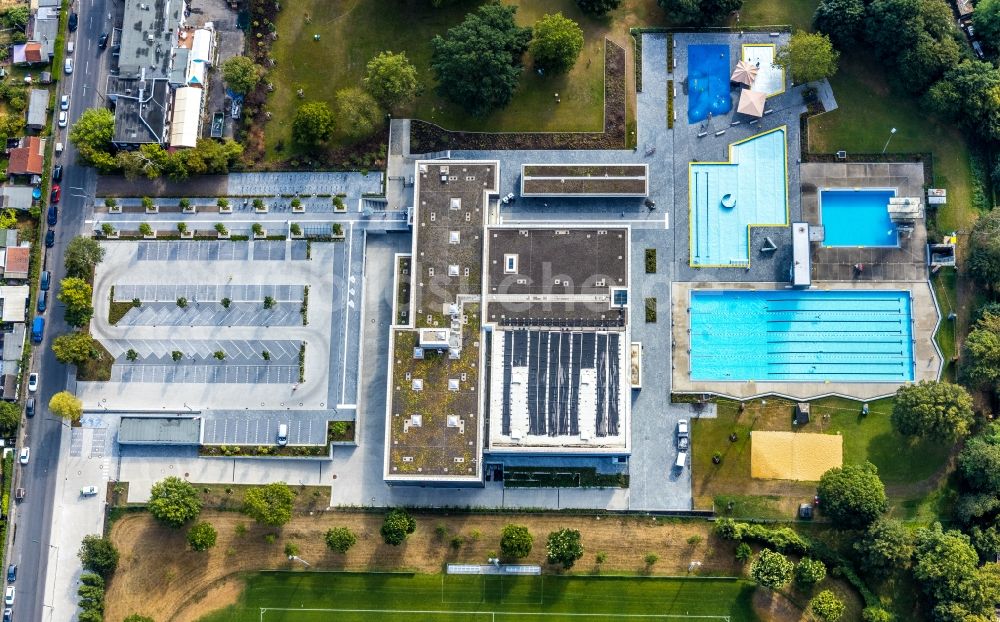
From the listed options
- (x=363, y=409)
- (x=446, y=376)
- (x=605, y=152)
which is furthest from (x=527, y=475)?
(x=605, y=152)

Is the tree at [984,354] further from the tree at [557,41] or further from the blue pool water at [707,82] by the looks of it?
the tree at [557,41]

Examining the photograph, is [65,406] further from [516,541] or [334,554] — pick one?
[516,541]

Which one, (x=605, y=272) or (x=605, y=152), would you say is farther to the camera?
(x=605, y=152)

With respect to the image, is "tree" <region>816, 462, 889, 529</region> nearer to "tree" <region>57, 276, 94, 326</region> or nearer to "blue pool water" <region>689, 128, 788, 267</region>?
"blue pool water" <region>689, 128, 788, 267</region>

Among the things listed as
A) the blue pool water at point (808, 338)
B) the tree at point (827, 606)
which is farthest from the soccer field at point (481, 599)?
the blue pool water at point (808, 338)

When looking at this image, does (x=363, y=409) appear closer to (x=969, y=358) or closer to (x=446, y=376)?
(x=446, y=376)

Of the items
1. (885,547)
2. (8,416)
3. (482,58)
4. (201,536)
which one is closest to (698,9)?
(482,58)

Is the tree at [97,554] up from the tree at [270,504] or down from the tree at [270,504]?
down
